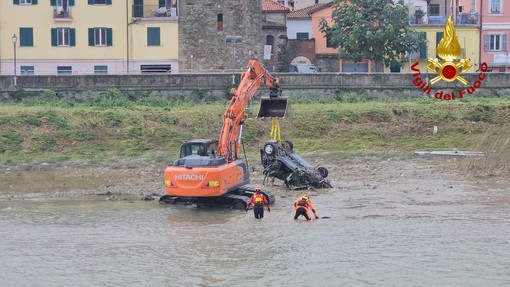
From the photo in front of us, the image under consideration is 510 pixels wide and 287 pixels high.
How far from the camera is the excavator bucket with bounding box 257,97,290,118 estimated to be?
36.2 metres

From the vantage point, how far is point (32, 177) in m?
39.4

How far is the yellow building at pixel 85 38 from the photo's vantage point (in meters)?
64.0

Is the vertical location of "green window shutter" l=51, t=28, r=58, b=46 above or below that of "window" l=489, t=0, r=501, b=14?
below

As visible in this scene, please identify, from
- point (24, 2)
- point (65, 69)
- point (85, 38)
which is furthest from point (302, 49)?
point (24, 2)

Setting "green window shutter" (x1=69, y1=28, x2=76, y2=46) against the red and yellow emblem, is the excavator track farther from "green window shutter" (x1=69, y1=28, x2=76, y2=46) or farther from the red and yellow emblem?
"green window shutter" (x1=69, y1=28, x2=76, y2=46)

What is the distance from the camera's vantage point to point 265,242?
88.2 feet

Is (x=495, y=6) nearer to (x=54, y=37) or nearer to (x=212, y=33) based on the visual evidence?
(x=212, y=33)

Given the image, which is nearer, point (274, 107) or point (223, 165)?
point (223, 165)

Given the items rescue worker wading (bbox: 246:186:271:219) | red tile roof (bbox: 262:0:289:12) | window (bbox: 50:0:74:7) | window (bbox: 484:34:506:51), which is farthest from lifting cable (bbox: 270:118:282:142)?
red tile roof (bbox: 262:0:289:12)

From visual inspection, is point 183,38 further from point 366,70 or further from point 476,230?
point 476,230

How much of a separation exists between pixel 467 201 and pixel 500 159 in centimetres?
704

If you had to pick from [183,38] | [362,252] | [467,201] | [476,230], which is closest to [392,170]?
[467,201]

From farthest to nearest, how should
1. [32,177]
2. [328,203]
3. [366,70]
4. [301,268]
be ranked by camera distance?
1. [366,70]
2. [32,177]
3. [328,203]
4. [301,268]

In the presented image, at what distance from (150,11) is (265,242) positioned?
133ft
